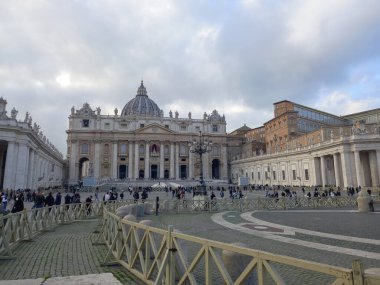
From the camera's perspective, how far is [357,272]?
2.21 m

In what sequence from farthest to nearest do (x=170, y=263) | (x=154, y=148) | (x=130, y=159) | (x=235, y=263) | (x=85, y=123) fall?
(x=154, y=148)
(x=130, y=159)
(x=85, y=123)
(x=170, y=263)
(x=235, y=263)

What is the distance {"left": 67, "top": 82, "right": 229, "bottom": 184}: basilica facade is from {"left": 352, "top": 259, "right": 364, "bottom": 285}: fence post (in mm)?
63953

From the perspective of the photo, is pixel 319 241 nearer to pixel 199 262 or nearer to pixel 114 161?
pixel 199 262

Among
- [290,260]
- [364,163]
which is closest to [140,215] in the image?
[290,260]

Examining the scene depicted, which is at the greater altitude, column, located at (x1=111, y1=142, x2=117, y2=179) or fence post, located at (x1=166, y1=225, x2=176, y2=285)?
column, located at (x1=111, y1=142, x2=117, y2=179)

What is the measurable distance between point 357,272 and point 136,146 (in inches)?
2789

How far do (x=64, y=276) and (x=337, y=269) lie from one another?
5123 millimetres

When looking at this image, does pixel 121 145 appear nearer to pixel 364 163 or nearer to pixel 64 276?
pixel 364 163

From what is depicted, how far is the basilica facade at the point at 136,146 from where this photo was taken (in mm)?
69375

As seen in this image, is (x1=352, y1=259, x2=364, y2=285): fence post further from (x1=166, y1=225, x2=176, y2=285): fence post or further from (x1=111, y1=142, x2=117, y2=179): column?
(x1=111, y1=142, x2=117, y2=179): column

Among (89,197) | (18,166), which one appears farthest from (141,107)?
(89,197)

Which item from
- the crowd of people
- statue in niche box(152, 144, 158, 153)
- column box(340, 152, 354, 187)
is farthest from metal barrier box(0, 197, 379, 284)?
statue in niche box(152, 144, 158, 153)

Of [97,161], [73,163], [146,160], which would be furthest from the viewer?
[146,160]

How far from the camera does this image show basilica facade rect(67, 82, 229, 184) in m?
69.4
